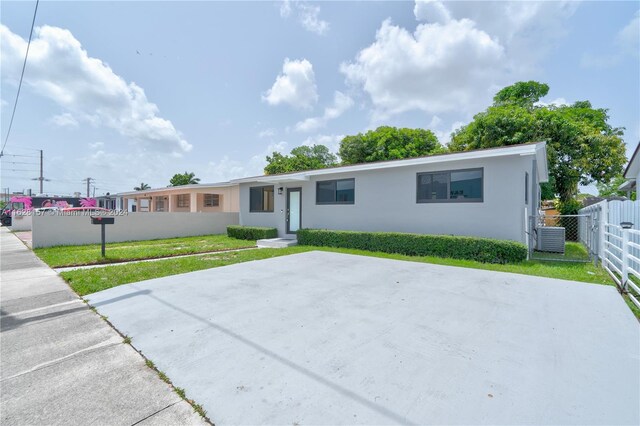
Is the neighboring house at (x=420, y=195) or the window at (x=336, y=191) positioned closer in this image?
the neighboring house at (x=420, y=195)

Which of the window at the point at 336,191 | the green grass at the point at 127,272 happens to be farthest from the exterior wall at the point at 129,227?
the window at the point at 336,191

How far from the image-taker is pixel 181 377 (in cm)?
225

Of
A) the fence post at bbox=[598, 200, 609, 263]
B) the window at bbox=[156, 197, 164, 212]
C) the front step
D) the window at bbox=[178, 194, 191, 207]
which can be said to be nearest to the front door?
the front step

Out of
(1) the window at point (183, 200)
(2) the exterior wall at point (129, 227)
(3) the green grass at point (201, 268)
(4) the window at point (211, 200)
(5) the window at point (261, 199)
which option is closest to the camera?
(3) the green grass at point (201, 268)

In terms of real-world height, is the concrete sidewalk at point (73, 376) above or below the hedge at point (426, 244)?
below

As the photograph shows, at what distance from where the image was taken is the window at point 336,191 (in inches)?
412

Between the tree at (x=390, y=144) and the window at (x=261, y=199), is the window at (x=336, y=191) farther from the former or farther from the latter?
the tree at (x=390, y=144)

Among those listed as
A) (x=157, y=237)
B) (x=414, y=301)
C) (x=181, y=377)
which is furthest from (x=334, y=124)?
(x=181, y=377)

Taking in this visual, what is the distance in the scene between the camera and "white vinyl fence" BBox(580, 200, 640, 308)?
14.7 ft

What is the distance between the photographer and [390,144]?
28.6 m

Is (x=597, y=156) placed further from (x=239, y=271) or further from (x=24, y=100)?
(x=24, y=100)

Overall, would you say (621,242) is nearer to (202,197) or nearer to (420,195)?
(420,195)

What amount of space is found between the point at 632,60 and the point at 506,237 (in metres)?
10.6

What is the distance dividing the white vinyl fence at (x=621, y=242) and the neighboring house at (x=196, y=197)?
1492 cm
